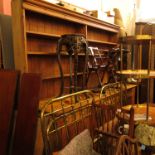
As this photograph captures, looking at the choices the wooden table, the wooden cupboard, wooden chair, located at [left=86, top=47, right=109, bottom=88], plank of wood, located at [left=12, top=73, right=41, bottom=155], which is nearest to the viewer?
the wooden table

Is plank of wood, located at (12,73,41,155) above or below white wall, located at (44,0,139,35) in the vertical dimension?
below

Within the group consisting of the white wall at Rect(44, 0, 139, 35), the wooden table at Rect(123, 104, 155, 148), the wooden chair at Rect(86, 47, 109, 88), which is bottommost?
the wooden table at Rect(123, 104, 155, 148)

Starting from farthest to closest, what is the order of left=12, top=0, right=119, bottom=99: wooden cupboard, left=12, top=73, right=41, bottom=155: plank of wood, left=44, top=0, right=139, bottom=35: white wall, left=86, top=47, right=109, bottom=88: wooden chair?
left=44, top=0, right=139, bottom=35: white wall, left=86, top=47, right=109, bottom=88: wooden chair, left=12, top=0, right=119, bottom=99: wooden cupboard, left=12, top=73, right=41, bottom=155: plank of wood

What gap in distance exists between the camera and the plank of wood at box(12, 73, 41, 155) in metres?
1.63

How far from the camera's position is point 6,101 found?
5.65ft

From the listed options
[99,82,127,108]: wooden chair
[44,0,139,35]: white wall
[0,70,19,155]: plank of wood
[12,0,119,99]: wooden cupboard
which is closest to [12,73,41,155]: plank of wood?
[0,70,19,155]: plank of wood

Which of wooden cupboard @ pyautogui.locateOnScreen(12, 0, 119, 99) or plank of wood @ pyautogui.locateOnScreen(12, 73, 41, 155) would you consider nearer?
plank of wood @ pyautogui.locateOnScreen(12, 73, 41, 155)

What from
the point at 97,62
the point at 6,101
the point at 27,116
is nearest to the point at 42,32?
the point at 97,62

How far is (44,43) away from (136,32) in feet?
9.06

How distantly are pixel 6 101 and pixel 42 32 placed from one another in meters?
1.23

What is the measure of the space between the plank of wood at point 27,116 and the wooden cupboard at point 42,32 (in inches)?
19.3

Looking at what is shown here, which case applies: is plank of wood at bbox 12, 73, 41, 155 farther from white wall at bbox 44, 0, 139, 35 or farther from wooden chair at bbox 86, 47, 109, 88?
white wall at bbox 44, 0, 139, 35

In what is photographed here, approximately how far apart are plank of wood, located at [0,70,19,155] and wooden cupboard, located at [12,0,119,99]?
394mm

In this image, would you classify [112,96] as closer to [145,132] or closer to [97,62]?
[97,62]
